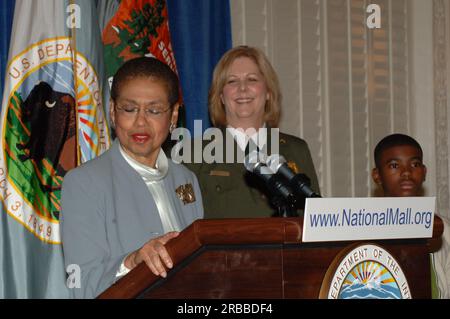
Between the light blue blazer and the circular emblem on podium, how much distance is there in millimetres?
550

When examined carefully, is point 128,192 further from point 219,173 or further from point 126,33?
point 126,33

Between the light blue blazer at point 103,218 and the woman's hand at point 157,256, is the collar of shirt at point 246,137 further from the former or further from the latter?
the woman's hand at point 157,256

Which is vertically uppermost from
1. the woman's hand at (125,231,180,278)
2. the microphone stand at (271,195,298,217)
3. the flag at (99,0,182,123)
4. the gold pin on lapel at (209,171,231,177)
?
the flag at (99,0,182,123)

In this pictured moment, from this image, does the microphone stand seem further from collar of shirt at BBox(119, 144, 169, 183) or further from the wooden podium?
collar of shirt at BBox(119, 144, 169, 183)

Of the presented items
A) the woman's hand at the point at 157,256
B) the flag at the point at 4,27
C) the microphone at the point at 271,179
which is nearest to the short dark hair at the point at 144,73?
the microphone at the point at 271,179

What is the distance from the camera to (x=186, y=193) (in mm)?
2260

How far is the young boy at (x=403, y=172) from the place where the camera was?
340cm

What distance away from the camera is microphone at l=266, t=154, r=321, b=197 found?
1.72 m

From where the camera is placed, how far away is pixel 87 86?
3367 millimetres

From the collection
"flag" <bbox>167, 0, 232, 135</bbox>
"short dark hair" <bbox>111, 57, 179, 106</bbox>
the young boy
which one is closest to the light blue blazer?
"short dark hair" <bbox>111, 57, 179, 106</bbox>

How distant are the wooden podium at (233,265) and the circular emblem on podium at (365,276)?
0.05 m

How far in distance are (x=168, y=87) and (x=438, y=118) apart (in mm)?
3903
